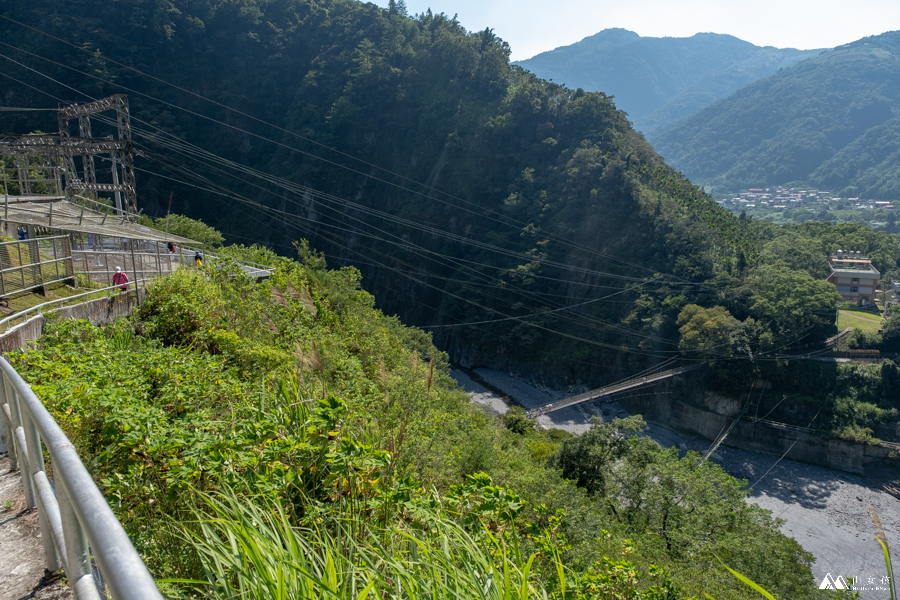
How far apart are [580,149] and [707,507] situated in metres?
39.4

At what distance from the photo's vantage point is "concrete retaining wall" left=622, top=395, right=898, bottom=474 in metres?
31.0

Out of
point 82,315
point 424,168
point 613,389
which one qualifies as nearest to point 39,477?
point 82,315

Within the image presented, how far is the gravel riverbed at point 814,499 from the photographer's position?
2325cm

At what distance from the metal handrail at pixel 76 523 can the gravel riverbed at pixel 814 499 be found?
2771 centimetres

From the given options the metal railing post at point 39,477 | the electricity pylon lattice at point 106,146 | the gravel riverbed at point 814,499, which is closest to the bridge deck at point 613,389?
the gravel riverbed at point 814,499

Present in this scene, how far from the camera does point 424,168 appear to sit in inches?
2328

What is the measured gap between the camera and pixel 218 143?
210 feet

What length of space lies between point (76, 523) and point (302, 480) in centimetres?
199

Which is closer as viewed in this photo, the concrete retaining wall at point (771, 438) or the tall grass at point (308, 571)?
the tall grass at point (308, 571)

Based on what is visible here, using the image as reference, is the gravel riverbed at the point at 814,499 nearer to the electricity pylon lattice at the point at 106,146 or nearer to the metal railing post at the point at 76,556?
the electricity pylon lattice at the point at 106,146

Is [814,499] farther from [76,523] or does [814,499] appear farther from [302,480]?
[76,523]

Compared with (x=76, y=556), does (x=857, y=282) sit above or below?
below

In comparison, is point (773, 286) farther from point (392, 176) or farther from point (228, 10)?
point (228, 10)

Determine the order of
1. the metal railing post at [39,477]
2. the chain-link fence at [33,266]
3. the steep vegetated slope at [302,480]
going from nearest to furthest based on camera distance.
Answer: the metal railing post at [39,477] < the steep vegetated slope at [302,480] < the chain-link fence at [33,266]
